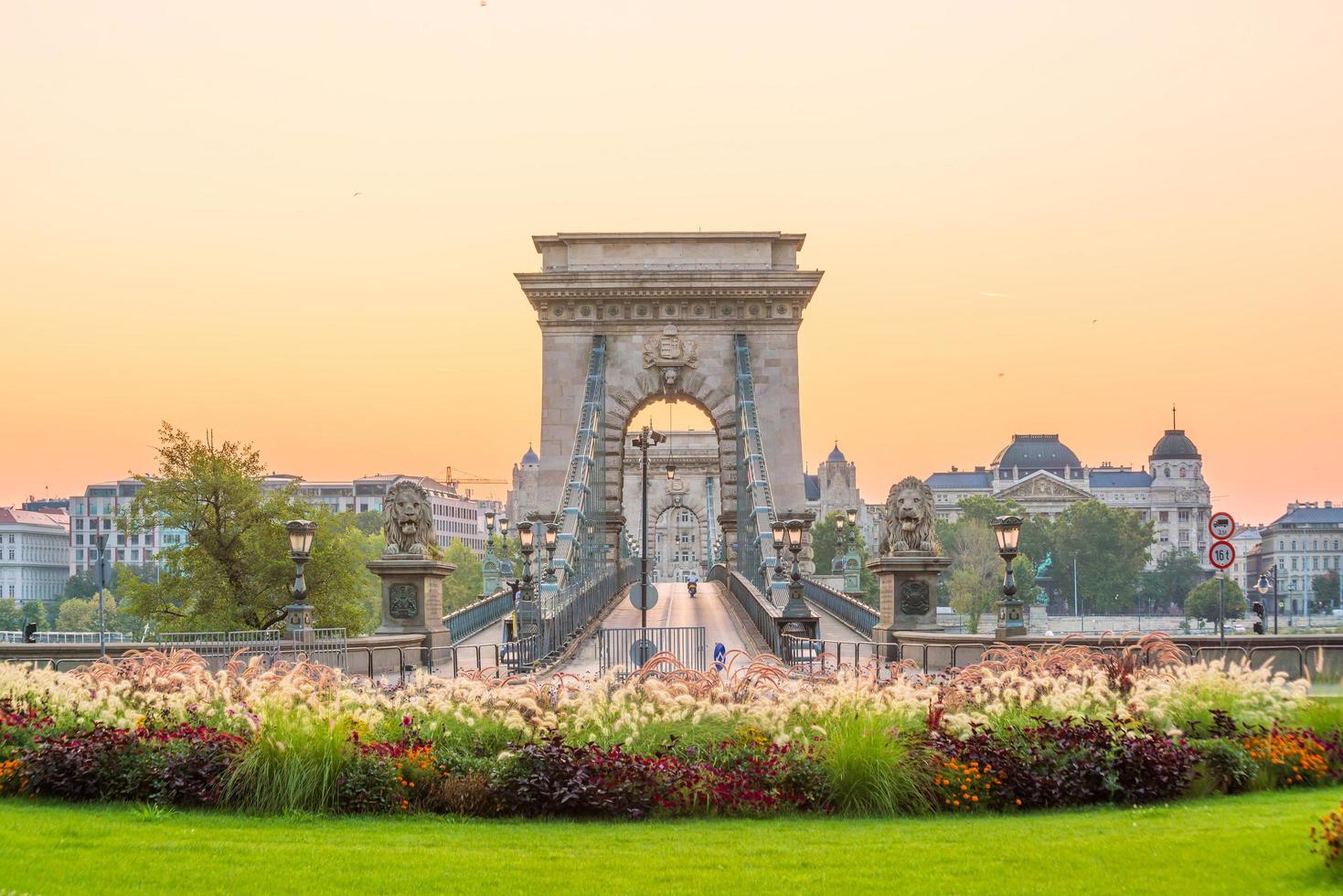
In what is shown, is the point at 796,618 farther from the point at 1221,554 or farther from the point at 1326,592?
the point at 1326,592

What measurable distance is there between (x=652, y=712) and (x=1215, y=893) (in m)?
5.80

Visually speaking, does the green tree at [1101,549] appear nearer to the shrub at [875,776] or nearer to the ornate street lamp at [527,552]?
the ornate street lamp at [527,552]

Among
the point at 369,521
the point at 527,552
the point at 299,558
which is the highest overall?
the point at 369,521

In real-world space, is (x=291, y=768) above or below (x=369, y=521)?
below

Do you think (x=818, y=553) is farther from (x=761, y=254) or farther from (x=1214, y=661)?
(x=1214, y=661)

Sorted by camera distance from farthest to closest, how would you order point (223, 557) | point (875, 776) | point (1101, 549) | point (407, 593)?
point (1101, 549) < point (223, 557) < point (407, 593) < point (875, 776)

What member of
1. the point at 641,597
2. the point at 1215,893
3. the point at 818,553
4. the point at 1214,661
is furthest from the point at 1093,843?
the point at 818,553

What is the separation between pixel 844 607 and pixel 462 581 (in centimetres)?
9525

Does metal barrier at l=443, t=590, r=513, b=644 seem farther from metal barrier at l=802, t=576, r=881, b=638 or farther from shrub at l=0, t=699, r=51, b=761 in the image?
shrub at l=0, t=699, r=51, b=761

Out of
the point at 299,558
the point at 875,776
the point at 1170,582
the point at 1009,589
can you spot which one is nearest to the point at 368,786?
the point at 875,776

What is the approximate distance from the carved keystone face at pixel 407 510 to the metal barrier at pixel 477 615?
4.79 metres

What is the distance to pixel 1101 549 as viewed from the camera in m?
152

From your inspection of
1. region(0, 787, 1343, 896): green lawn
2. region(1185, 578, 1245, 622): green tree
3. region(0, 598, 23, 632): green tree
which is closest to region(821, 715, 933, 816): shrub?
region(0, 787, 1343, 896): green lawn

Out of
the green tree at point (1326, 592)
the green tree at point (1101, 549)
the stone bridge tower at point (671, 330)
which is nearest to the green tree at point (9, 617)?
the green tree at point (1101, 549)
